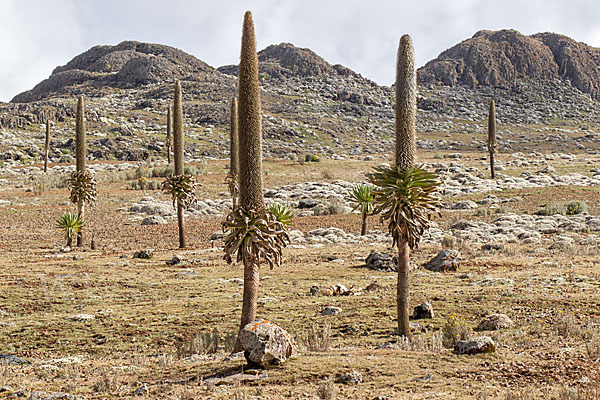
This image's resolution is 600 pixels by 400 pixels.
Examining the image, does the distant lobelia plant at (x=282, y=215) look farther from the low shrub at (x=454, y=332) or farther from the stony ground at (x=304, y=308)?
the low shrub at (x=454, y=332)

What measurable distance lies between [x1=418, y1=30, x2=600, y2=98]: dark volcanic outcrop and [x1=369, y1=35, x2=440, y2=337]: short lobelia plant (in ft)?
479

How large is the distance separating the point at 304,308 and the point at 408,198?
16.6ft

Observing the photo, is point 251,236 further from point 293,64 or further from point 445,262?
point 293,64

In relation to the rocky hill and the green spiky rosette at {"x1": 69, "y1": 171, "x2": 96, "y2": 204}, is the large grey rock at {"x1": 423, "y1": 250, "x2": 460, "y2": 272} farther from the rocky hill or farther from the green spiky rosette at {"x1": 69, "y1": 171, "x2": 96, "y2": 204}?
the rocky hill

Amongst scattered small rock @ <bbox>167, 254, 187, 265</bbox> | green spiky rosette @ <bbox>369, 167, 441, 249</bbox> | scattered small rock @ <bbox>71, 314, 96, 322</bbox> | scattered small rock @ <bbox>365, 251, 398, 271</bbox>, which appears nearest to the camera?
green spiky rosette @ <bbox>369, 167, 441, 249</bbox>

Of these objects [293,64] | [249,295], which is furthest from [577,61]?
[249,295]

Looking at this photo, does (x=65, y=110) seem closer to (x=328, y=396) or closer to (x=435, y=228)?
(x=435, y=228)

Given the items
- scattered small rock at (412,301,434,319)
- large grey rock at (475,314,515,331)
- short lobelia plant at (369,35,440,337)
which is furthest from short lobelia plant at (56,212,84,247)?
large grey rock at (475,314,515,331)

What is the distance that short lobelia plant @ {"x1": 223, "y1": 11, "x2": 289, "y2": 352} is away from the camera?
886cm

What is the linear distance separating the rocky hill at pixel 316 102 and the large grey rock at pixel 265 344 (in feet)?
213

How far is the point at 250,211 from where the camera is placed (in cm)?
885

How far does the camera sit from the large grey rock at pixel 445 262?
1791cm

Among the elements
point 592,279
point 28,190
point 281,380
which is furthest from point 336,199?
point 281,380

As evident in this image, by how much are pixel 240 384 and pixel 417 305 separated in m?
6.86
